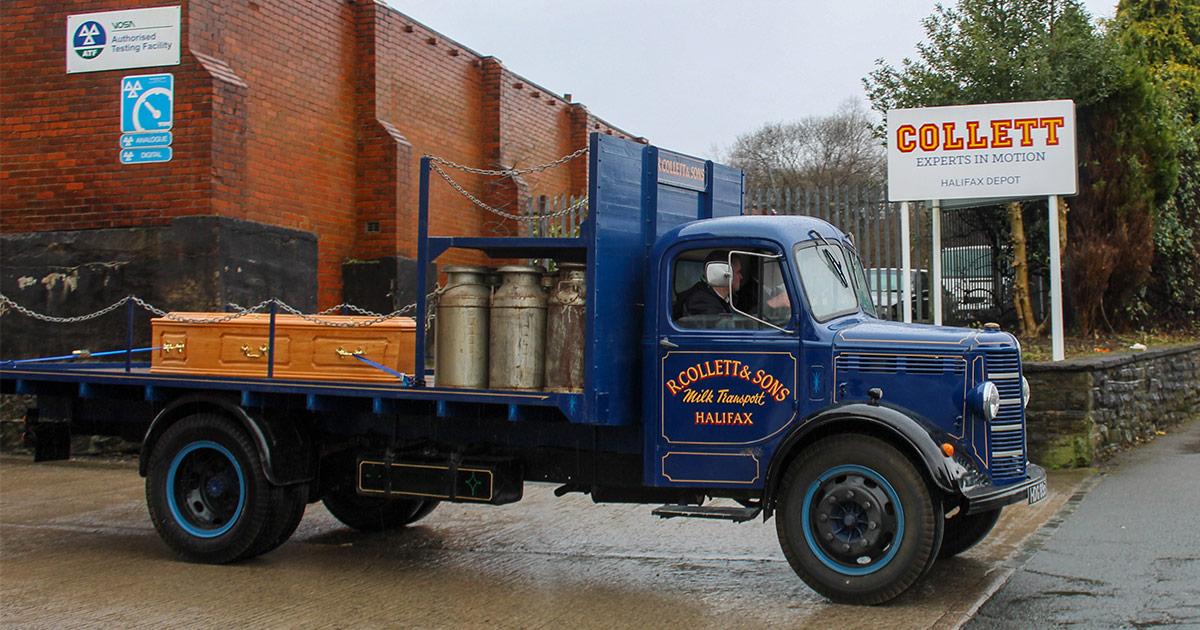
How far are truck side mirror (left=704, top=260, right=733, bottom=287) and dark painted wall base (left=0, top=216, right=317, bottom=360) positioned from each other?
7821 millimetres

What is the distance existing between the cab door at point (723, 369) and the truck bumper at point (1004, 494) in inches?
45.6

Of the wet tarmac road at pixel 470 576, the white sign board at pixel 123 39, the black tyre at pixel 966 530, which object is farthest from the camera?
the white sign board at pixel 123 39

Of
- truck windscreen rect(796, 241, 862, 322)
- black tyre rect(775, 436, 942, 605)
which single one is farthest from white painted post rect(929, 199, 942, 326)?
black tyre rect(775, 436, 942, 605)

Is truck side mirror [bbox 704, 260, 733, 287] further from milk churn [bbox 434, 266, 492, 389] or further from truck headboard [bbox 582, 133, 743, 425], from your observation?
milk churn [bbox 434, 266, 492, 389]

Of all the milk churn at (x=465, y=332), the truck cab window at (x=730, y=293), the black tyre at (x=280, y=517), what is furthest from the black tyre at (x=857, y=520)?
the black tyre at (x=280, y=517)

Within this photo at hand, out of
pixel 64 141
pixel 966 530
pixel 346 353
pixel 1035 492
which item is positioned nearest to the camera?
pixel 1035 492

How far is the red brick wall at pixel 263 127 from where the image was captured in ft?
44.9

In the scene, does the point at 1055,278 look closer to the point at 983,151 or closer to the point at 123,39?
the point at 983,151

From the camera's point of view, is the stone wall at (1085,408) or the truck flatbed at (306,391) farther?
the stone wall at (1085,408)

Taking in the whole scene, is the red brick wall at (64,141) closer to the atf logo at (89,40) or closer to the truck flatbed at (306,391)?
the atf logo at (89,40)

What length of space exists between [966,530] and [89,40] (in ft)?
38.7

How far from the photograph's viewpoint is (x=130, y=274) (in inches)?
541

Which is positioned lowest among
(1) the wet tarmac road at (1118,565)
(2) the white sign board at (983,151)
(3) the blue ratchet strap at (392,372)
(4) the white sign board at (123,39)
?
(1) the wet tarmac road at (1118,565)

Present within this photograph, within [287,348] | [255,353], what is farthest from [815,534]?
[255,353]
